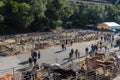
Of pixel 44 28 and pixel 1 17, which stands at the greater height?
pixel 1 17

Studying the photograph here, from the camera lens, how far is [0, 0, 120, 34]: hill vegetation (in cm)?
7100

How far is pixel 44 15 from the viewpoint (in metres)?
78.6

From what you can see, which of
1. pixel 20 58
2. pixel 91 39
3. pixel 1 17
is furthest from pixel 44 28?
pixel 20 58

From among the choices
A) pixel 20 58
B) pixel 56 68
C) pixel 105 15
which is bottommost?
pixel 105 15

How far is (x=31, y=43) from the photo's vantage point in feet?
162

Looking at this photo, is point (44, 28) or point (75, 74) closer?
point (75, 74)

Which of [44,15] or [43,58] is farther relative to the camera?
[44,15]

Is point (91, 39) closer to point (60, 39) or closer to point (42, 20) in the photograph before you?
point (60, 39)

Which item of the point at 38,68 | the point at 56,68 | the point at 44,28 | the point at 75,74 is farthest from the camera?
the point at 44,28

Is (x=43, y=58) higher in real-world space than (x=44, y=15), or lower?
higher

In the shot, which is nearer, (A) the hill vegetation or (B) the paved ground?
(B) the paved ground

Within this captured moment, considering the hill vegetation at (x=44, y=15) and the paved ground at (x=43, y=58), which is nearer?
the paved ground at (x=43, y=58)

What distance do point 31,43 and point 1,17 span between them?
810 inches

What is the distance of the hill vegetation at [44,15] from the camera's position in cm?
7100
